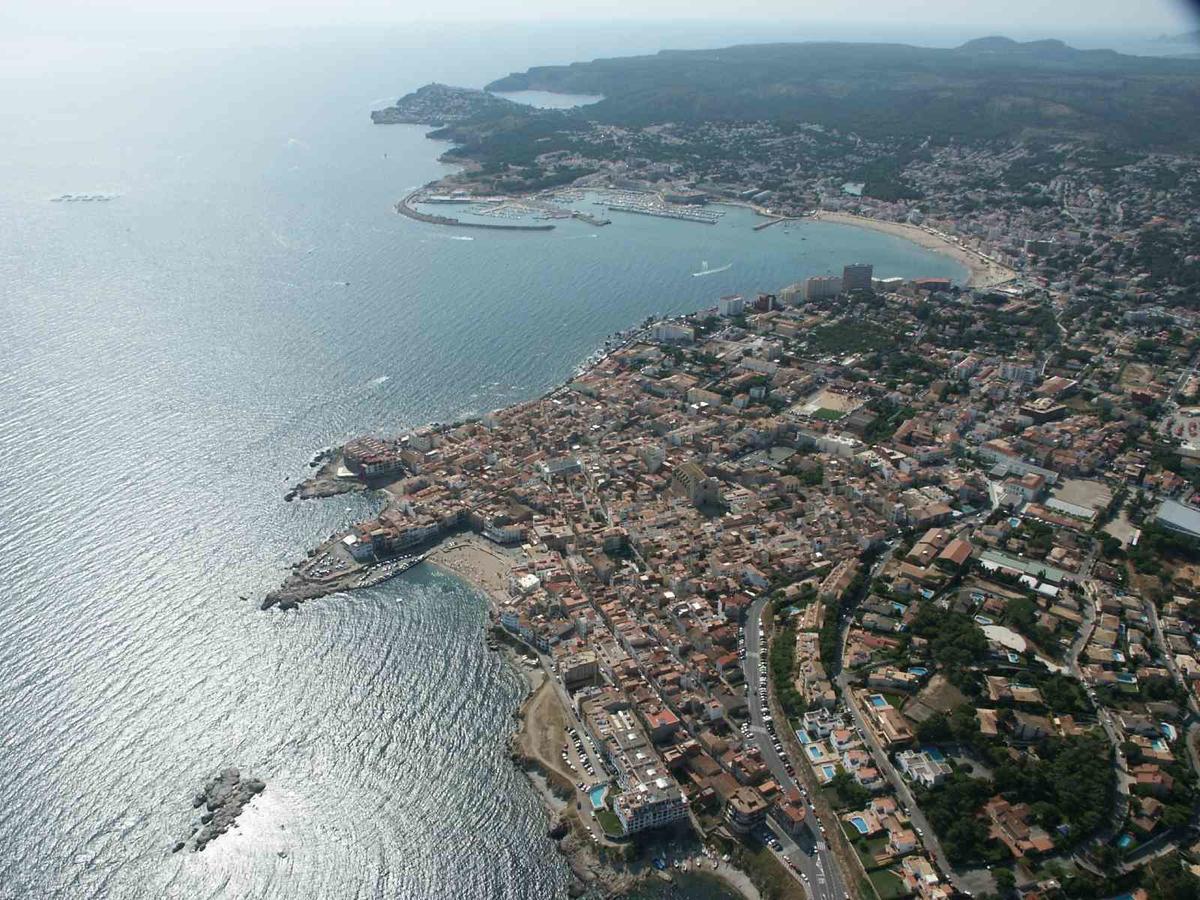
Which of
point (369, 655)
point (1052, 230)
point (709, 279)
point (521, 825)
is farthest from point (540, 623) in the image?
point (1052, 230)

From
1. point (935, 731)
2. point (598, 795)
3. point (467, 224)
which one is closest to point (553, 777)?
point (598, 795)

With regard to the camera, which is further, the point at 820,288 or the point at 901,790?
the point at 820,288

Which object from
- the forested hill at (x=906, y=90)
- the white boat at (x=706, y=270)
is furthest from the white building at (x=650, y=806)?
the forested hill at (x=906, y=90)

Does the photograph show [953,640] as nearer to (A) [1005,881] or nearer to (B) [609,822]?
(A) [1005,881]

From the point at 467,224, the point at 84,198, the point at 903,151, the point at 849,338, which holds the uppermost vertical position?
the point at 849,338

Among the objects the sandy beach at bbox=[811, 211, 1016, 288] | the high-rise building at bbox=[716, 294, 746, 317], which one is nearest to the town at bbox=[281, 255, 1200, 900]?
the high-rise building at bbox=[716, 294, 746, 317]

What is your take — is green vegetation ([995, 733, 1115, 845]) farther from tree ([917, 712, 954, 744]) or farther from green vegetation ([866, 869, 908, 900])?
green vegetation ([866, 869, 908, 900])

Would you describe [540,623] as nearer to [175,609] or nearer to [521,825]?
[521,825]
